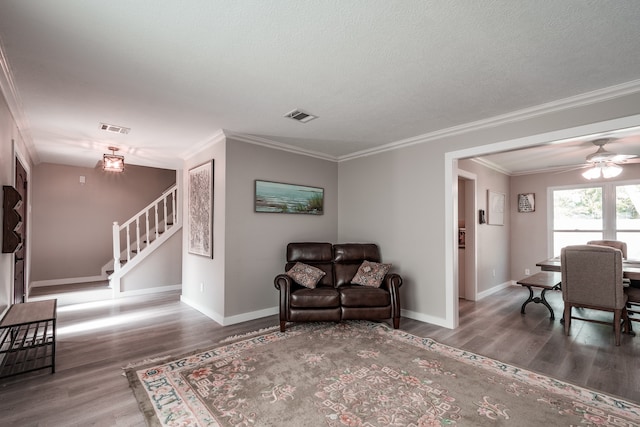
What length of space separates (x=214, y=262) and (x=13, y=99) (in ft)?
8.56

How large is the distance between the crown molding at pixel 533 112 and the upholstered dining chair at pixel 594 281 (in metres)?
1.60

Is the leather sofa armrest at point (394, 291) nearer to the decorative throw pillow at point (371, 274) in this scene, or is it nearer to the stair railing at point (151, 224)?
the decorative throw pillow at point (371, 274)

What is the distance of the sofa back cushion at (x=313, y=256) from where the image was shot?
424 cm

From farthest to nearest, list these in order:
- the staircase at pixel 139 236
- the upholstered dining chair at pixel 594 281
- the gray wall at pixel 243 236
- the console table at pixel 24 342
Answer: the staircase at pixel 139 236 → the gray wall at pixel 243 236 → the upholstered dining chair at pixel 594 281 → the console table at pixel 24 342

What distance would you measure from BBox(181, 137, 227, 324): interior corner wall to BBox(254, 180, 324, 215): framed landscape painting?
50 cm

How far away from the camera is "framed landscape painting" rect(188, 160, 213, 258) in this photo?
420 cm

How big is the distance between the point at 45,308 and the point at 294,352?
7.90ft

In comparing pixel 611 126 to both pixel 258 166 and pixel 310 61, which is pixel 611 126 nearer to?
pixel 310 61

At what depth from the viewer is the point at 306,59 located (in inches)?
86.7

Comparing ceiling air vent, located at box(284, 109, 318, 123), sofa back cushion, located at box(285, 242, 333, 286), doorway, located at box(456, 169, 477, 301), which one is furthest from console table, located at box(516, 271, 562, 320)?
ceiling air vent, located at box(284, 109, 318, 123)

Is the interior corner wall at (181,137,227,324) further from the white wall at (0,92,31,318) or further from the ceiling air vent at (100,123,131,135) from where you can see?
the white wall at (0,92,31,318)

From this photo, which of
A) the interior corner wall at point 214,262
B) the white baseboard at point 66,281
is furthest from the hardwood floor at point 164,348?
the white baseboard at point 66,281

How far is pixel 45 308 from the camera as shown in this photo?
285 centimetres

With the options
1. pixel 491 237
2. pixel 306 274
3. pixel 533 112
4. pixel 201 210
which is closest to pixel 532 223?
pixel 491 237
